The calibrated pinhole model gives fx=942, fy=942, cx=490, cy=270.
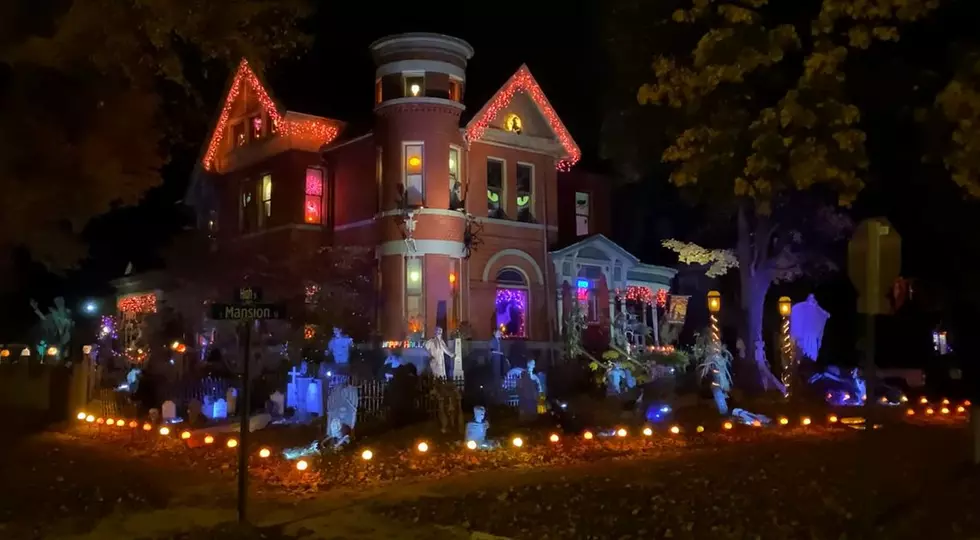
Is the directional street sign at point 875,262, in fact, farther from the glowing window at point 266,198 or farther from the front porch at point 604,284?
the glowing window at point 266,198

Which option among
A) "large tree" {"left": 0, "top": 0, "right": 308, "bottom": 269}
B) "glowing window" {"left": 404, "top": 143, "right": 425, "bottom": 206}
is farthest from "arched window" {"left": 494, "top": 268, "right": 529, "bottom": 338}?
"large tree" {"left": 0, "top": 0, "right": 308, "bottom": 269}

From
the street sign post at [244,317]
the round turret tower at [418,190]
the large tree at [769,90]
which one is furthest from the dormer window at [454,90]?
the street sign post at [244,317]

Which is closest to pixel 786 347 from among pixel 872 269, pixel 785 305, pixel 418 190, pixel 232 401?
pixel 785 305

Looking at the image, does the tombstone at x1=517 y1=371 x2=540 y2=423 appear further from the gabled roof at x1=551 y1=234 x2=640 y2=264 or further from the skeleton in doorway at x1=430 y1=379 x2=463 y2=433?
the gabled roof at x1=551 y1=234 x2=640 y2=264

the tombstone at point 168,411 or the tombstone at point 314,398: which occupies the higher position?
the tombstone at point 314,398

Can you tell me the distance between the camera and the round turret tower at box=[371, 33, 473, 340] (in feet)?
85.8

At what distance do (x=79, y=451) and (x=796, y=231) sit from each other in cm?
2088

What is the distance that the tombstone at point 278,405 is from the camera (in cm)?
1864

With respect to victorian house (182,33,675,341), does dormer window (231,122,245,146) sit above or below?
above

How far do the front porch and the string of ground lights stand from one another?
8.39 m

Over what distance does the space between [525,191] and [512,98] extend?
291 cm

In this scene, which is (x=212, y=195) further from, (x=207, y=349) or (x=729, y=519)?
(x=729, y=519)

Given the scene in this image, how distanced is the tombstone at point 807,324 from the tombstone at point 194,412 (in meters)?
16.4

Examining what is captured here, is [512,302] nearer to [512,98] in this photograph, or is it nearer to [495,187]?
[495,187]
